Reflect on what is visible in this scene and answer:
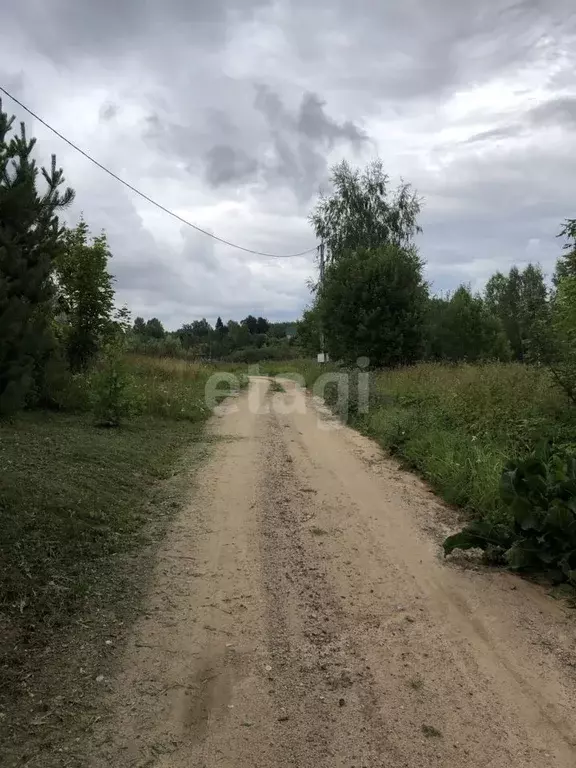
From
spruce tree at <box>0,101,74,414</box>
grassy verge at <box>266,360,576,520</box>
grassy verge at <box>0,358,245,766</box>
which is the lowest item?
grassy verge at <box>0,358,245,766</box>

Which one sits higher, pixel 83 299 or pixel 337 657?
pixel 83 299

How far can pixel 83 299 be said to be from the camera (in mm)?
14492

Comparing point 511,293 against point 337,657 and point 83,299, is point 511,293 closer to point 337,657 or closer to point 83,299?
point 83,299

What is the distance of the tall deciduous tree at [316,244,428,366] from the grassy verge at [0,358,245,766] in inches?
610

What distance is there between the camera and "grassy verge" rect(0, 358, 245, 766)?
10.2 feet

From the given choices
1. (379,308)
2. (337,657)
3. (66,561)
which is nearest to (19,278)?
(66,561)

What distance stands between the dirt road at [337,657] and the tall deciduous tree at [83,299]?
8.99 m

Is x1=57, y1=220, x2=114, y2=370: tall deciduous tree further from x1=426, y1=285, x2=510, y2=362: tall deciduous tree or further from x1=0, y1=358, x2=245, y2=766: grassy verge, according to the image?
x1=426, y1=285, x2=510, y2=362: tall deciduous tree

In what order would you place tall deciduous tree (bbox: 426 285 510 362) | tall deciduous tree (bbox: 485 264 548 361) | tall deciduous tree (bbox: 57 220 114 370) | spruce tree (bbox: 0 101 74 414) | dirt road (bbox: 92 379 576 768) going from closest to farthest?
1. dirt road (bbox: 92 379 576 768)
2. spruce tree (bbox: 0 101 74 414)
3. tall deciduous tree (bbox: 57 220 114 370)
4. tall deciduous tree (bbox: 426 285 510 362)
5. tall deciduous tree (bbox: 485 264 548 361)

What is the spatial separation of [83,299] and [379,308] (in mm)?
13213

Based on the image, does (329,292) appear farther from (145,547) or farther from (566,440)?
(145,547)

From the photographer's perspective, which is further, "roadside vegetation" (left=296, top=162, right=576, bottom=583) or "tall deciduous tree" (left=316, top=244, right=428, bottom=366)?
"tall deciduous tree" (left=316, top=244, right=428, bottom=366)

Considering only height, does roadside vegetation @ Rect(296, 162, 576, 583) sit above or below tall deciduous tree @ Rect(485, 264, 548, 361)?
below

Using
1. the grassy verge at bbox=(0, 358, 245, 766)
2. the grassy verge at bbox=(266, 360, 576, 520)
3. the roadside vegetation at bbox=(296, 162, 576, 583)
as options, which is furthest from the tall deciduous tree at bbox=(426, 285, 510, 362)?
the grassy verge at bbox=(0, 358, 245, 766)
